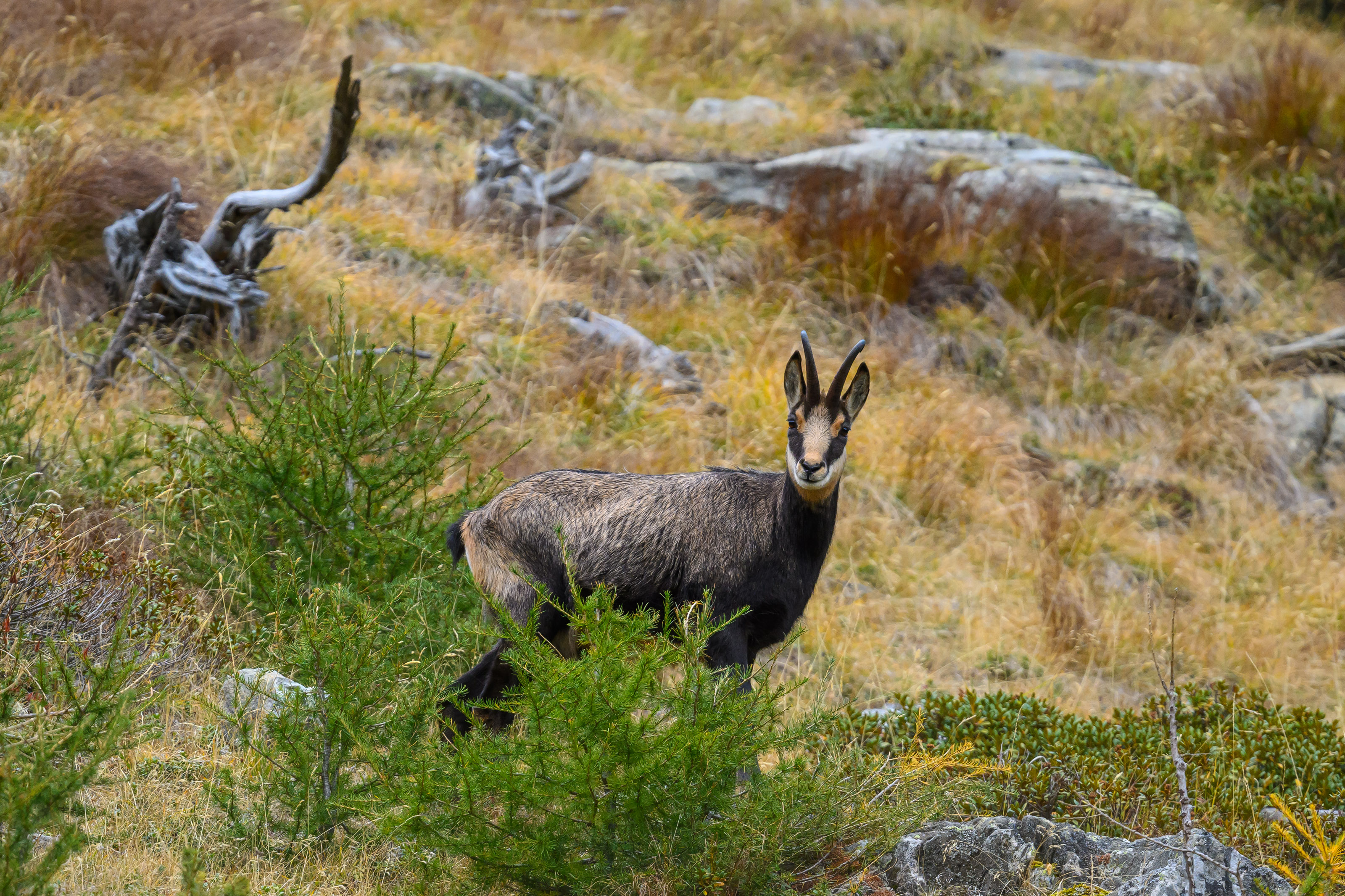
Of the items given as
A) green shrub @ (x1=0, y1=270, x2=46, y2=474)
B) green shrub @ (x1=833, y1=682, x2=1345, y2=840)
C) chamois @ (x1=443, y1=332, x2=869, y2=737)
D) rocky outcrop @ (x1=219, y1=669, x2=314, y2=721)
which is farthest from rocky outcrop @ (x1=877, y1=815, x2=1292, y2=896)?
green shrub @ (x1=0, y1=270, x2=46, y2=474)

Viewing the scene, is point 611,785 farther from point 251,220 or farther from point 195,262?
point 251,220

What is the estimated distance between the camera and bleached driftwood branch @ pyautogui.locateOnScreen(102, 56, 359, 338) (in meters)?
7.61

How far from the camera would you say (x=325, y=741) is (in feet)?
13.6

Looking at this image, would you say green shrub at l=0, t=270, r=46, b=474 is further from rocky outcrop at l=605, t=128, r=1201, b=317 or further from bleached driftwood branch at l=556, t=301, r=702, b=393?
rocky outcrop at l=605, t=128, r=1201, b=317

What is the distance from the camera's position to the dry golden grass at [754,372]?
756 centimetres

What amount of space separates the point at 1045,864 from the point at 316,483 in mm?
3478

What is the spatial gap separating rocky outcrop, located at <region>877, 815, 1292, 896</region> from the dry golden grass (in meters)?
1.63

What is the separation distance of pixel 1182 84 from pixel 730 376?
925 cm

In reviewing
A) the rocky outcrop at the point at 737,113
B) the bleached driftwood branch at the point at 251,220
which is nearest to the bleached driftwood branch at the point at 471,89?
the rocky outcrop at the point at 737,113

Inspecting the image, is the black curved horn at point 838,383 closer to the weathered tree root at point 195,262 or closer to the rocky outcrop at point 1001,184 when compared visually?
the weathered tree root at point 195,262

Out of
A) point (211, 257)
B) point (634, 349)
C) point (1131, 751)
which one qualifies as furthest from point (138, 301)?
point (1131, 751)

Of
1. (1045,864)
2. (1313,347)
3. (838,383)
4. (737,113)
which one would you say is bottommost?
(1313,347)

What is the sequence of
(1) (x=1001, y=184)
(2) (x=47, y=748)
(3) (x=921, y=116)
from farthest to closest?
(3) (x=921, y=116) → (1) (x=1001, y=184) → (2) (x=47, y=748)

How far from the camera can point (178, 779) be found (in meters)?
4.28
